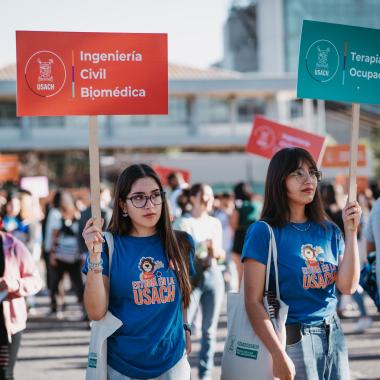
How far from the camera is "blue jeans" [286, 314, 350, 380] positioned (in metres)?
3.85

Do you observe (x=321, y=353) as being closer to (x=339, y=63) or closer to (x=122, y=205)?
(x=122, y=205)

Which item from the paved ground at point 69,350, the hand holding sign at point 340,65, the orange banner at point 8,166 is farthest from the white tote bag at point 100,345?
the orange banner at point 8,166

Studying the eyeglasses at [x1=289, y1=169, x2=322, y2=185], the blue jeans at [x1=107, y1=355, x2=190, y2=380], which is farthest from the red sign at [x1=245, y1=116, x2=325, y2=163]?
the blue jeans at [x1=107, y1=355, x2=190, y2=380]

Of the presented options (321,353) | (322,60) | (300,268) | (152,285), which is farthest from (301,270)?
(322,60)

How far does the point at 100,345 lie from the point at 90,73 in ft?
4.63

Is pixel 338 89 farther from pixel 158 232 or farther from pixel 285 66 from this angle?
pixel 285 66

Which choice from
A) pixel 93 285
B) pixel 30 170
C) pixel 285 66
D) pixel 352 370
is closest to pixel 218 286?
pixel 352 370

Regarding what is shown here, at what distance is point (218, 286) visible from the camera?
289 inches

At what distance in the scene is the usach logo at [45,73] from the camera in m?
4.05

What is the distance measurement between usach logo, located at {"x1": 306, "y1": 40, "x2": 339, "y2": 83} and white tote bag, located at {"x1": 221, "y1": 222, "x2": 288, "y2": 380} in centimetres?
108

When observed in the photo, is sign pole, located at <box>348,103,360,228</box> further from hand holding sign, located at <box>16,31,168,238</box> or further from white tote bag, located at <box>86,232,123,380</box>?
white tote bag, located at <box>86,232,123,380</box>

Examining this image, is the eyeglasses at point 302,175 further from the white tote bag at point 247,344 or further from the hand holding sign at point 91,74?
the hand holding sign at point 91,74

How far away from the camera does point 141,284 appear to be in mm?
3789

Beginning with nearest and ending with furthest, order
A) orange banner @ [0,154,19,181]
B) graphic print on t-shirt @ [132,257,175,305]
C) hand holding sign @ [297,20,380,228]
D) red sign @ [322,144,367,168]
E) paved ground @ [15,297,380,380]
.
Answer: graphic print on t-shirt @ [132,257,175,305] < hand holding sign @ [297,20,380,228] < paved ground @ [15,297,380,380] < red sign @ [322,144,367,168] < orange banner @ [0,154,19,181]
